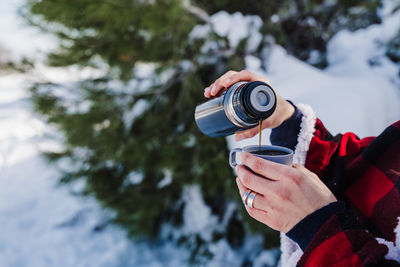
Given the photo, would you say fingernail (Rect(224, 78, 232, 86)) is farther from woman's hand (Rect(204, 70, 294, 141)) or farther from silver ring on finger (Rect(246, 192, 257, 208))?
silver ring on finger (Rect(246, 192, 257, 208))

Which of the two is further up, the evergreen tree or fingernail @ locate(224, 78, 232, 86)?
fingernail @ locate(224, 78, 232, 86)

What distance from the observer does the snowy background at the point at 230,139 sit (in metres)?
1.63

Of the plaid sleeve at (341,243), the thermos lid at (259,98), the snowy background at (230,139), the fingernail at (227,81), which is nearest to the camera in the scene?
the plaid sleeve at (341,243)

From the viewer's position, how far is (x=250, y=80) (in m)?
0.90

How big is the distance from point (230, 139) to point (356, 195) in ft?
2.72

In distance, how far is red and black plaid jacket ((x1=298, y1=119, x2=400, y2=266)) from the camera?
0.51 m

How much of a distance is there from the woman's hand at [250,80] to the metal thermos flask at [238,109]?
77 millimetres

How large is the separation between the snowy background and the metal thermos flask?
673 millimetres

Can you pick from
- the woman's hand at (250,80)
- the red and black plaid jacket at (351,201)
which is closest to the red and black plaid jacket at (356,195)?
the red and black plaid jacket at (351,201)

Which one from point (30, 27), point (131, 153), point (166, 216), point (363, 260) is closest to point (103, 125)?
point (131, 153)

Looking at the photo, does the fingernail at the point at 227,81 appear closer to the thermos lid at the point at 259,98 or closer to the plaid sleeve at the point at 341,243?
the thermos lid at the point at 259,98


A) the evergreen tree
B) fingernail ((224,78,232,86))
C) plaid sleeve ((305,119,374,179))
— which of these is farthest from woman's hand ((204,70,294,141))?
the evergreen tree

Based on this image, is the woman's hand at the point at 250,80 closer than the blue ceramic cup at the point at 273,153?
No

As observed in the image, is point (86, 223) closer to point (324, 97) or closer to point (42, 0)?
point (42, 0)
